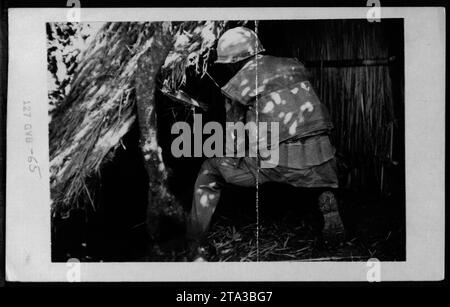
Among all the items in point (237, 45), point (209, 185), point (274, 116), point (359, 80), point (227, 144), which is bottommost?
point (209, 185)

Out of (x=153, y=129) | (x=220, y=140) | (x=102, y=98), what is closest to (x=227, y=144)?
(x=220, y=140)

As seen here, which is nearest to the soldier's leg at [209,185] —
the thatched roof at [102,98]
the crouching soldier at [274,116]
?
the crouching soldier at [274,116]

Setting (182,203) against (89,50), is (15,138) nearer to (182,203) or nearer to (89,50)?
(89,50)

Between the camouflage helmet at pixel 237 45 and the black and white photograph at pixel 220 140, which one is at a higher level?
the camouflage helmet at pixel 237 45

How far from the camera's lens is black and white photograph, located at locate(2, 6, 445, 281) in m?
2.28

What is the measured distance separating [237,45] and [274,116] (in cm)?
30

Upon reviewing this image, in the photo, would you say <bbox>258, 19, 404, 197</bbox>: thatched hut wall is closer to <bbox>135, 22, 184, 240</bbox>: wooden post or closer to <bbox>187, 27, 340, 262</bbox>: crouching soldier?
<bbox>187, 27, 340, 262</bbox>: crouching soldier

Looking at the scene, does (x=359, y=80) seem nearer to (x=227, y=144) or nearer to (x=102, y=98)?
(x=227, y=144)

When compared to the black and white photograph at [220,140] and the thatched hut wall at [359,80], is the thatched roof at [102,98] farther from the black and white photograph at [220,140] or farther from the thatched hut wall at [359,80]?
the thatched hut wall at [359,80]

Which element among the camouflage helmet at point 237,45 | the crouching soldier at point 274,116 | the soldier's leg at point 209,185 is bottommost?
the soldier's leg at point 209,185

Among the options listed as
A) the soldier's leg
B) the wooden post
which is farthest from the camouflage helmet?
the soldier's leg

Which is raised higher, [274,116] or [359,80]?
[359,80]

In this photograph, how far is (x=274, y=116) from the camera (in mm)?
2287

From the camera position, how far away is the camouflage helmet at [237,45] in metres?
2.28
